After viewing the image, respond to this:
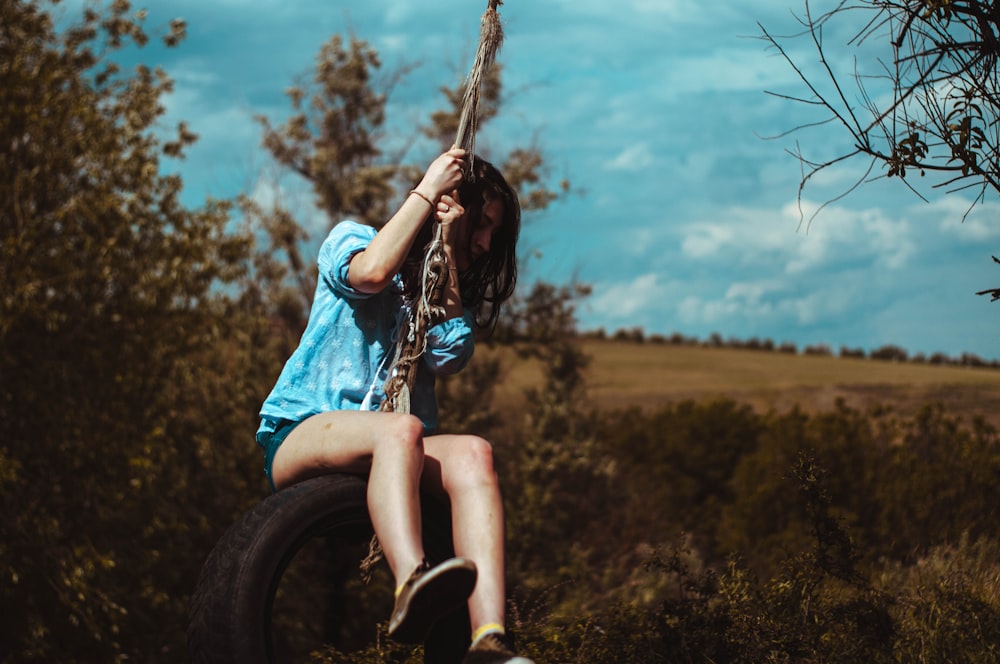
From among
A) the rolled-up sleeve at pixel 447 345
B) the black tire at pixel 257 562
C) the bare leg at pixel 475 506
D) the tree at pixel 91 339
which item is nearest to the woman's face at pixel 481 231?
the rolled-up sleeve at pixel 447 345

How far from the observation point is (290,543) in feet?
9.71

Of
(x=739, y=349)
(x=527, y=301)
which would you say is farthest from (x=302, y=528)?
(x=739, y=349)

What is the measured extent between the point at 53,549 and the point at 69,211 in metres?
3.44

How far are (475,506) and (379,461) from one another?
30 centimetres

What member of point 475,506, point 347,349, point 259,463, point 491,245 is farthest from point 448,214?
point 259,463

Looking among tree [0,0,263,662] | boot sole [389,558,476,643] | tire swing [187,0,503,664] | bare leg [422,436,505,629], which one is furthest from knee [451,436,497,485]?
tree [0,0,263,662]

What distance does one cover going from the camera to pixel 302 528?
9.77 ft

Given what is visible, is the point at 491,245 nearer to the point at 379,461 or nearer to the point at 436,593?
the point at 379,461

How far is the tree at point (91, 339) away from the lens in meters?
10.0

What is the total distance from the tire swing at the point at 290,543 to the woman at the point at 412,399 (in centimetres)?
8

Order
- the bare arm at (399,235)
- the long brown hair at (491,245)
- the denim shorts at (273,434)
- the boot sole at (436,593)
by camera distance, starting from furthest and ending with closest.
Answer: the long brown hair at (491,245)
the denim shorts at (273,434)
the bare arm at (399,235)
the boot sole at (436,593)

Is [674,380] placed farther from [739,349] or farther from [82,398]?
[82,398]

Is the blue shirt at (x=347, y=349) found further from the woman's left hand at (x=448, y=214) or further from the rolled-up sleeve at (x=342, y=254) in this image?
the woman's left hand at (x=448, y=214)

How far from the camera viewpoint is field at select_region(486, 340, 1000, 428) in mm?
23781
